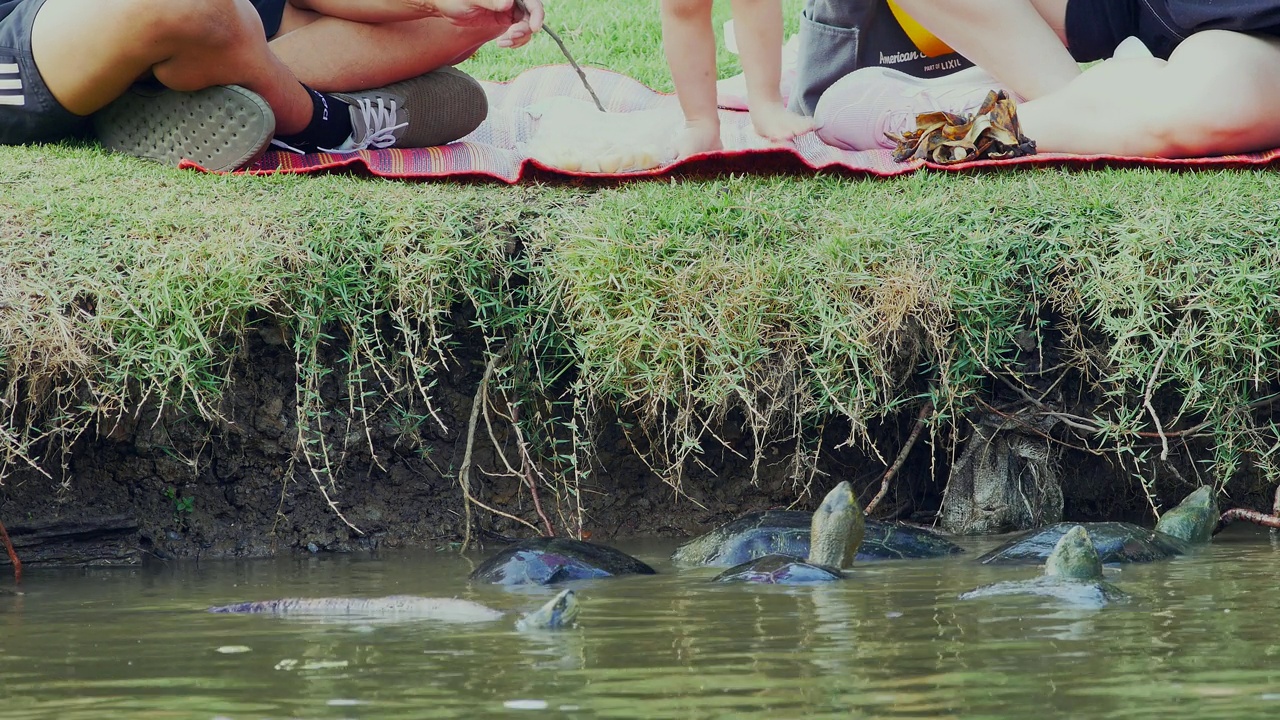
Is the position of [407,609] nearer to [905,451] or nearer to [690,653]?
[690,653]

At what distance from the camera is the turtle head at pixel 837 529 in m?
2.74

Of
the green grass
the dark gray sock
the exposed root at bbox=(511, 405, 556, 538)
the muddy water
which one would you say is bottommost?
the muddy water

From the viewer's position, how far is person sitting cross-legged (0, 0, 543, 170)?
373 centimetres

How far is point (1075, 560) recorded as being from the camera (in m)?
2.46

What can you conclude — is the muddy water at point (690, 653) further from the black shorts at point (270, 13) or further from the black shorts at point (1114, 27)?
the black shorts at point (270, 13)

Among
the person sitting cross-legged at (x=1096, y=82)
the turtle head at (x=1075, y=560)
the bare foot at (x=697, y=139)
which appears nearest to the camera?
the turtle head at (x=1075, y=560)

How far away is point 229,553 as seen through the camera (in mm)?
3164

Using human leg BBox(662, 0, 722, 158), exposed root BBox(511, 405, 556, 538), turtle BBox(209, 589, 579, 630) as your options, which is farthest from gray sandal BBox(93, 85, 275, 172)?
turtle BBox(209, 589, 579, 630)

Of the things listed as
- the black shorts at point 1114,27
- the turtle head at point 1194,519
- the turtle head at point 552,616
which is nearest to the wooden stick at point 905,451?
the turtle head at point 1194,519

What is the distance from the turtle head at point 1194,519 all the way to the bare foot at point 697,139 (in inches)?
66.5

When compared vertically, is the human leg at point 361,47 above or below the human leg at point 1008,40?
above

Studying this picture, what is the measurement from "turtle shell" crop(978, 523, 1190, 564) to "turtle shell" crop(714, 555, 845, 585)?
389 mm

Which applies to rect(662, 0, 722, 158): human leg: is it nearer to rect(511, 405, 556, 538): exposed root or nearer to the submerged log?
rect(511, 405, 556, 538): exposed root

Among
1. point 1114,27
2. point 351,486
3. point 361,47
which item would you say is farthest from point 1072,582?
point 361,47
